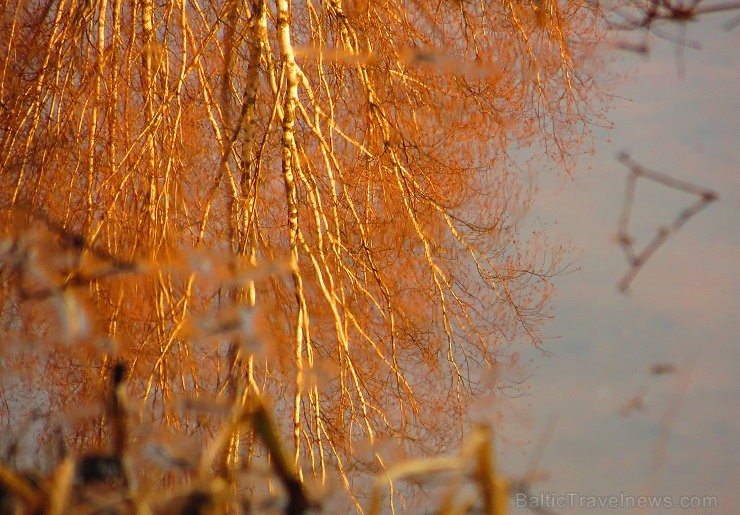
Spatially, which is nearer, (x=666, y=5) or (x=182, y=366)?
(x=666, y=5)

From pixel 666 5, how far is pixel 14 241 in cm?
142

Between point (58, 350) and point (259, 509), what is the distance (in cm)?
285

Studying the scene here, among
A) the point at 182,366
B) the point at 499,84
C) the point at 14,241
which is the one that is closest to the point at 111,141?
the point at 182,366

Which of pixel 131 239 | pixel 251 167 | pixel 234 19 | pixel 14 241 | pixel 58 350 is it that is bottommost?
pixel 58 350

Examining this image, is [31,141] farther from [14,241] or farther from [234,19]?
[14,241]

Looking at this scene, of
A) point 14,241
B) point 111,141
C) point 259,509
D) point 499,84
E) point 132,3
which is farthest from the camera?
point 499,84

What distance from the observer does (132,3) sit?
327 centimetres

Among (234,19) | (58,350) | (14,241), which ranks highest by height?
(14,241)

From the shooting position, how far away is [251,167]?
125 inches

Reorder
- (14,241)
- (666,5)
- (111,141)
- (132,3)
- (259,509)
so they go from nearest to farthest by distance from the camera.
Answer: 1. (259,509)
2. (14,241)
3. (666,5)
4. (111,141)
5. (132,3)

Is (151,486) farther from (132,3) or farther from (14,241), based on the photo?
(132,3)

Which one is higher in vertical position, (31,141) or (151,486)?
(151,486)

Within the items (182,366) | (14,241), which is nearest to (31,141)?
(182,366)

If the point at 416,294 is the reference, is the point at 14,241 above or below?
above
